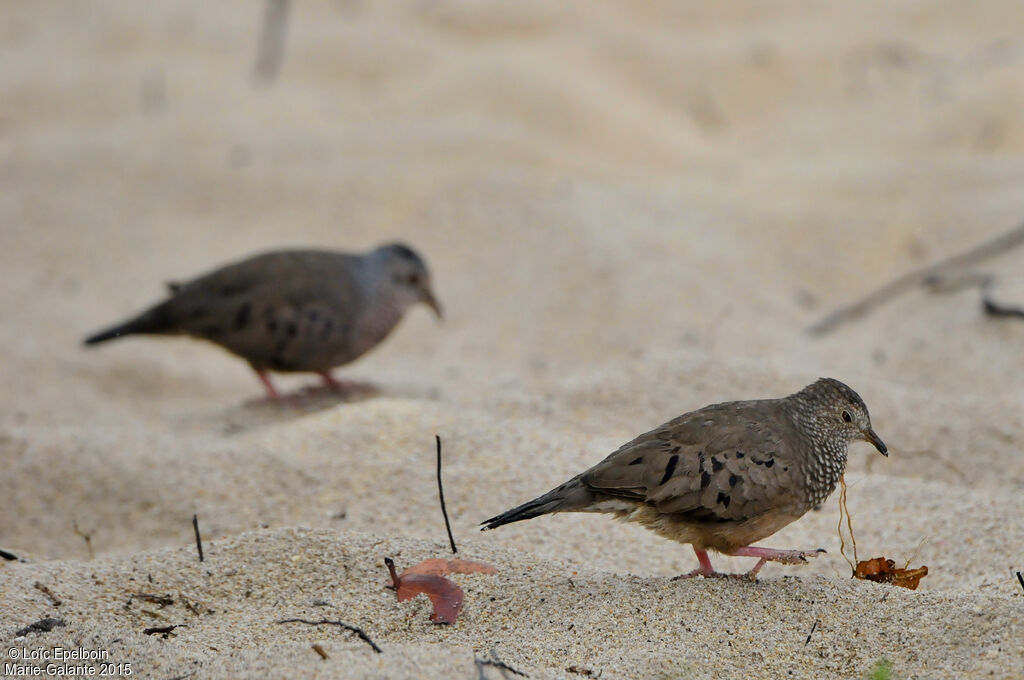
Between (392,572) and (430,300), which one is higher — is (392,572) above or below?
above

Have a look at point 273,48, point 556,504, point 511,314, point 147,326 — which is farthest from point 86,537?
point 273,48

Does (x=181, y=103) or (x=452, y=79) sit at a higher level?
(x=452, y=79)

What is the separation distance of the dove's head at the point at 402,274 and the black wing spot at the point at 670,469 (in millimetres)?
3153

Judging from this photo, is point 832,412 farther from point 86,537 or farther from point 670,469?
point 86,537

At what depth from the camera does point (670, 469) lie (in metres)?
3.39

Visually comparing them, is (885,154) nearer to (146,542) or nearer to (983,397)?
(983,397)

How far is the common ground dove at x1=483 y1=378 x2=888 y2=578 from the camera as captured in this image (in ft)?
11.1

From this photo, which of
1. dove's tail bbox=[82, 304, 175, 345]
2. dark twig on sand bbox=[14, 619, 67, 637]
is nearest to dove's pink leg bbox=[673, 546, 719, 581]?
dark twig on sand bbox=[14, 619, 67, 637]

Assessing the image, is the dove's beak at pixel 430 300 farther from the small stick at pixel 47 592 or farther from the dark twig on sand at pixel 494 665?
the dark twig on sand at pixel 494 665

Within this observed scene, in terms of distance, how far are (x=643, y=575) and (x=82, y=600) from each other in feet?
5.63

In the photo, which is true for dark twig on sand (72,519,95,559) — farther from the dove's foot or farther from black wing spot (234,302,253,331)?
the dove's foot

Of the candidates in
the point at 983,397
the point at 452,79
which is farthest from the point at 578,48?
the point at 983,397

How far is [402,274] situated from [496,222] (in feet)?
7.50

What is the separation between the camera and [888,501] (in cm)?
438
